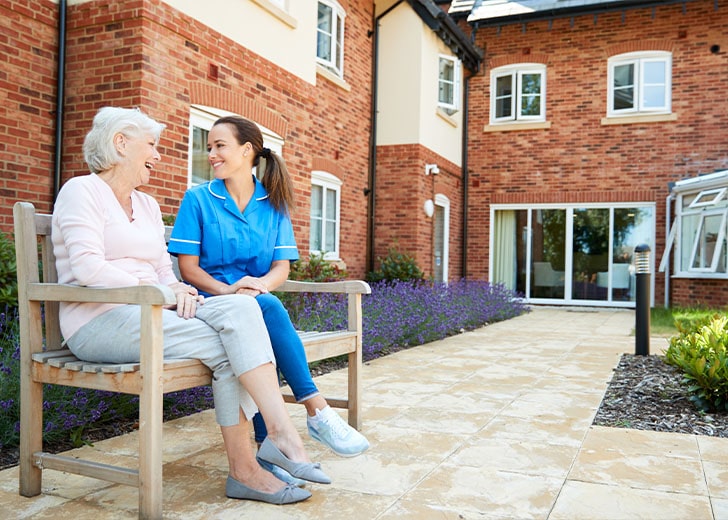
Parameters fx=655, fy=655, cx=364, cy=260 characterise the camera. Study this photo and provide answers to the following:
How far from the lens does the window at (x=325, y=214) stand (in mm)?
9344

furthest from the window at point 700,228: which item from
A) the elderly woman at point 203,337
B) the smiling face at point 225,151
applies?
the elderly woman at point 203,337

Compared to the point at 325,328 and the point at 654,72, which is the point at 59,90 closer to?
the point at 325,328

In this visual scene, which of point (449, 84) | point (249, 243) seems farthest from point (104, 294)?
point (449, 84)

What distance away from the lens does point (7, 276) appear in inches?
159

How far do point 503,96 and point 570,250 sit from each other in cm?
347

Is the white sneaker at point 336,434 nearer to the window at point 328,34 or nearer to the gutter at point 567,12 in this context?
the window at point 328,34

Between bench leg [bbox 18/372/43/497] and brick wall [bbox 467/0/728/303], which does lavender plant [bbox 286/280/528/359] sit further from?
brick wall [bbox 467/0/728/303]

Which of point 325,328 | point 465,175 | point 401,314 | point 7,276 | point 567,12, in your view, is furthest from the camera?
point 465,175

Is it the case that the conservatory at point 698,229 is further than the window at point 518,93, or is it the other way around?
the window at point 518,93

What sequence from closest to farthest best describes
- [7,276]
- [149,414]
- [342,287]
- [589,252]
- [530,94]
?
[149,414] < [342,287] < [7,276] < [589,252] < [530,94]

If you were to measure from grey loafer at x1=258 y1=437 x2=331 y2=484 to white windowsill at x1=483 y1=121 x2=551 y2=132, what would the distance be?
12.0m

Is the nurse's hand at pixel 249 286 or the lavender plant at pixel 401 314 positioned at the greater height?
the nurse's hand at pixel 249 286

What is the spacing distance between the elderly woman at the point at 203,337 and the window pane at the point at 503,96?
12.2 meters

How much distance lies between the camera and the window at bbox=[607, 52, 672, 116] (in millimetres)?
12539
